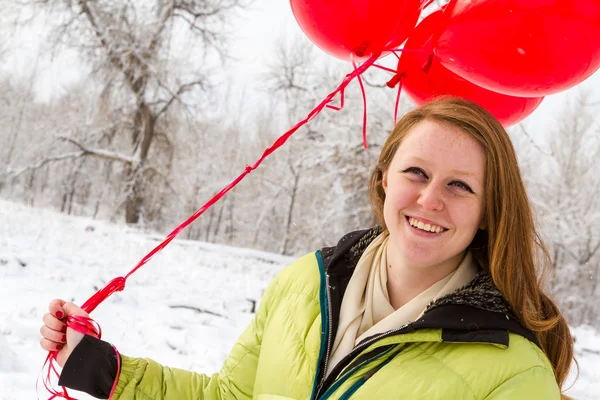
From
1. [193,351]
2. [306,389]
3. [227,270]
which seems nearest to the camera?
[306,389]

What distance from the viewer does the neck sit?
1415 millimetres

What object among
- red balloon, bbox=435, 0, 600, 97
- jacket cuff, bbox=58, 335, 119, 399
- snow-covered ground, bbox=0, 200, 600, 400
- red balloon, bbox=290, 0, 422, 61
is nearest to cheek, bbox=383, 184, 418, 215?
red balloon, bbox=435, 0, 600, 97

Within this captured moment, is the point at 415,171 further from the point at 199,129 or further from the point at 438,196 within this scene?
the point at 199,129

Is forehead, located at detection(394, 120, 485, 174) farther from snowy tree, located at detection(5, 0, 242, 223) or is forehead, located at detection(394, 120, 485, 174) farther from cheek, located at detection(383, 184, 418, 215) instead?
snowy tree, located at detection(5, 0, 242, 223)

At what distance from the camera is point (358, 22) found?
5.42 ft

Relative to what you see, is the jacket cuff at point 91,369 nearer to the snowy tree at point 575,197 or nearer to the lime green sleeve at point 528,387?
the lime green sleeve at point 528,387

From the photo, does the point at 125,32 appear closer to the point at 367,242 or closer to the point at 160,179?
the point at 160,179

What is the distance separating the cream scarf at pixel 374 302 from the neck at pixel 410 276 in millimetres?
24

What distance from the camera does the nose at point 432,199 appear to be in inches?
50.6

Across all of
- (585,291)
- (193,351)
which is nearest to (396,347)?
(193,351)

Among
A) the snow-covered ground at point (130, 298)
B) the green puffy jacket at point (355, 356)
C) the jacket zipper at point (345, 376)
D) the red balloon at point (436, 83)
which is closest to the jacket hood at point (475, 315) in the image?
the green puffy jacket at point (355, 356)

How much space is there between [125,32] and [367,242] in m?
14.7

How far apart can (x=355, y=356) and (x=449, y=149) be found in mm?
607

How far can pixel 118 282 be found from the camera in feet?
5.27
